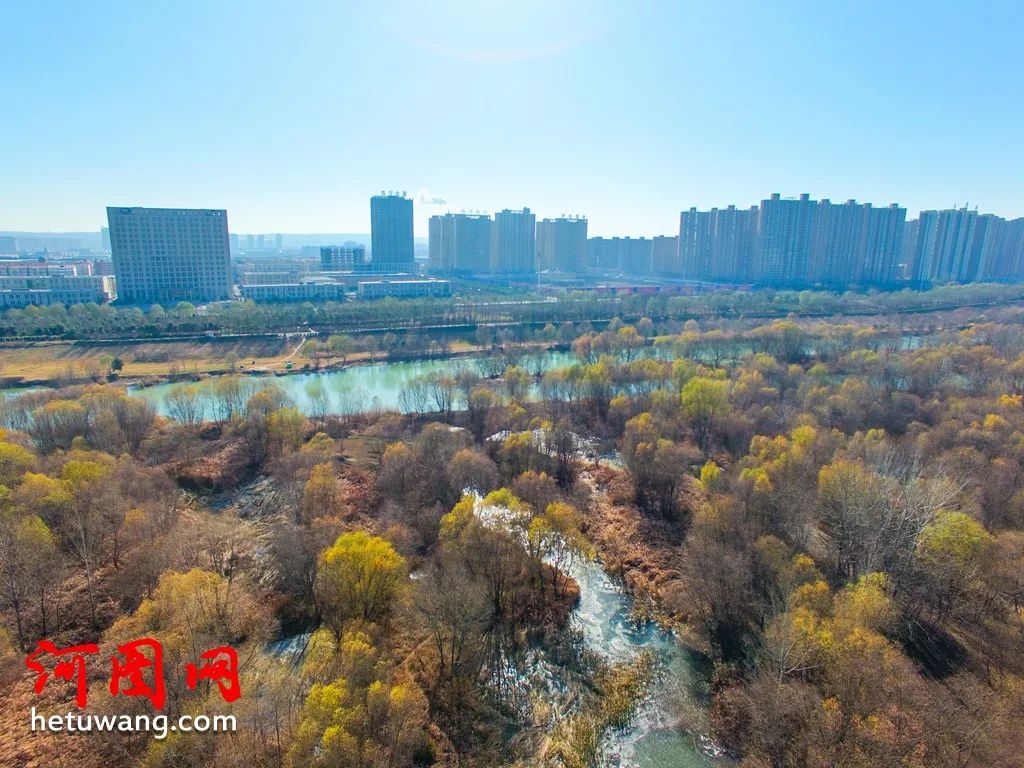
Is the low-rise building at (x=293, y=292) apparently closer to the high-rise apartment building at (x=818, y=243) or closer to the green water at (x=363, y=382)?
the green water at (x=363, y=382)

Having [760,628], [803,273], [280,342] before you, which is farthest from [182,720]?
[803,273]

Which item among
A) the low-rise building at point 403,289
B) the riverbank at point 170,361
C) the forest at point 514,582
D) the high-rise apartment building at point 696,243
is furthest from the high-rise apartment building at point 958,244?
the forest at point 514,582

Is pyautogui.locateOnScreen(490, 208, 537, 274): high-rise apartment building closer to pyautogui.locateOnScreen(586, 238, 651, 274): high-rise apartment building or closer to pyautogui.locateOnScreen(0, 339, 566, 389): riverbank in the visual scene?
pyautogui.locateOnScreen(586, 238, 651, 274): high-rise apartment building

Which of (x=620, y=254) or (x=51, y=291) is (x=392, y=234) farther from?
(x=51, y=291)

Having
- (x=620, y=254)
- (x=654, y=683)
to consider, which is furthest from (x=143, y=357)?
(x=620, y=254)

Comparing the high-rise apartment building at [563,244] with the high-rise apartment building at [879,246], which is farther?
the high-rise apartment building at [563,244]

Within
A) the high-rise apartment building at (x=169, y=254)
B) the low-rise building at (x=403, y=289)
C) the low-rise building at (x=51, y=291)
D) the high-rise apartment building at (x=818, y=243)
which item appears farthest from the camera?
the high-rise apartment building at (x=818, y=243)
